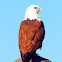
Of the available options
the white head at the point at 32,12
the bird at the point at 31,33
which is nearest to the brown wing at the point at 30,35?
the bird at the point at 31,33

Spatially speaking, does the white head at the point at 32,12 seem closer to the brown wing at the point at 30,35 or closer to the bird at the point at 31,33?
the bird at the point at 31,33

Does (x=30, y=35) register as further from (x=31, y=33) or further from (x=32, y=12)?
(x=32, y=12)

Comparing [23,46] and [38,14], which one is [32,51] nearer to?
[23,46]

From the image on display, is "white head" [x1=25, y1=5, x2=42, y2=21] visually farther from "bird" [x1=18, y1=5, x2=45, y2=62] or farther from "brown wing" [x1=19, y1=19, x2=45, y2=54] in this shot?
"brown wing" [x1=19, y1=19, x2=45, y2=54]

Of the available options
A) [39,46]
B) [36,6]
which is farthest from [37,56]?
[36,6]

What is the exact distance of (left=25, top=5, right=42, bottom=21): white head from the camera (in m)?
13.1

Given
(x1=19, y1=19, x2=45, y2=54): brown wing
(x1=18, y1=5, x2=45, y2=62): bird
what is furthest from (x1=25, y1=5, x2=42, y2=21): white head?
(x1=19, y1=19, x2=45, y2=54): brown wing

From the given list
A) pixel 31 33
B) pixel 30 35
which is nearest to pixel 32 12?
pixel 31 33

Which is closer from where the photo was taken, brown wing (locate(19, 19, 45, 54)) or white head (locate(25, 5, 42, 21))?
brown wing (locate(19, 19, 45, 54))

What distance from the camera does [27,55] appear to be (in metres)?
12.0

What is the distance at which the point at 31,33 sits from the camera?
12.4 meters

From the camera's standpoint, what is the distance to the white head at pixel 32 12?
1307cm

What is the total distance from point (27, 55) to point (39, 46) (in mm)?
780

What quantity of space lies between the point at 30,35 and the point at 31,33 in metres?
0.11
